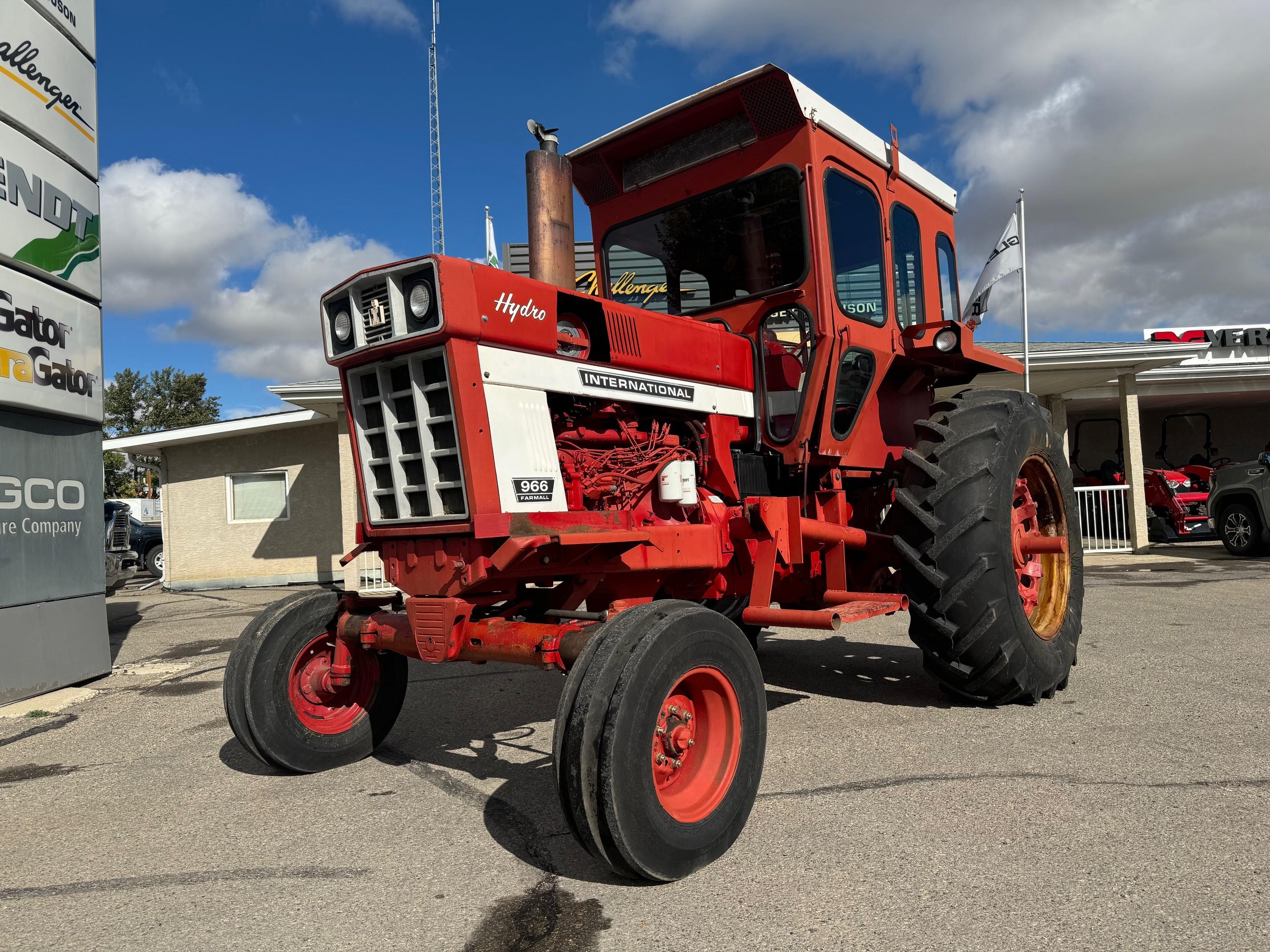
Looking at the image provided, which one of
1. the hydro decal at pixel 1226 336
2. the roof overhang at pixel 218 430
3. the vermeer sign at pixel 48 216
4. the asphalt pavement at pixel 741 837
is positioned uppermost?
the hydro decal at pixel 1226 336

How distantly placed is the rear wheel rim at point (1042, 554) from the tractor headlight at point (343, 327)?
12.2 ft

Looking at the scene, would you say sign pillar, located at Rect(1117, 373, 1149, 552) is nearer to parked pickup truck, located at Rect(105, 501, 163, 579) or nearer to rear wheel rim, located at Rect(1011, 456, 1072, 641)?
rear wheel rim, located at Rect(1011, 456, 1072, 641)

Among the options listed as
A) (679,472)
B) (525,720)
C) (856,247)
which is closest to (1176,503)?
(856,247)

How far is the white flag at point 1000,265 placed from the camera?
1072 centimetres

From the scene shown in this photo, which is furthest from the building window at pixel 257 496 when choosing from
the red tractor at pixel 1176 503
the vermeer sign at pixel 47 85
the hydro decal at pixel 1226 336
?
the hydro decal at pixel 1226 336

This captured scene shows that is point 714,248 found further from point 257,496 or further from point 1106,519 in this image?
point 257,496

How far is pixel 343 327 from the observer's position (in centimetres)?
367

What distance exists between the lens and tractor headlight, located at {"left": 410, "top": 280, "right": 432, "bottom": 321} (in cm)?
331

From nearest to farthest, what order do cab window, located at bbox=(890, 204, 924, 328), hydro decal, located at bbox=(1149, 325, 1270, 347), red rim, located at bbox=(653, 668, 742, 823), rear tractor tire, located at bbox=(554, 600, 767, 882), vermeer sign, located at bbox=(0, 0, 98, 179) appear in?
rear tractor tire, located at bbox=(554, 600, 767, 882) → red rim, located at bbox=(653, 668, 742, 823) → cab window, located at bbox=(890, 204, 924, 328) → vermeer sign, located at bbox=(0, 0, 98, 179) → hydro decal, located at bbox=(1149, 325, 1270, 347)

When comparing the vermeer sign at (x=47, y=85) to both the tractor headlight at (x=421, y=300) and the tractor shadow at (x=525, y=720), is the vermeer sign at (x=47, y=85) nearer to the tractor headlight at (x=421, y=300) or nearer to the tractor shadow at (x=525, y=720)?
the tractor shadow at (x=525, y=720)

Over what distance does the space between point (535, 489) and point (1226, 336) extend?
851 inches

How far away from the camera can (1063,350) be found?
46.4 feet

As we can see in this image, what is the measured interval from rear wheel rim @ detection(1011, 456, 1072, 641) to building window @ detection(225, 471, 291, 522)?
43.5 ft

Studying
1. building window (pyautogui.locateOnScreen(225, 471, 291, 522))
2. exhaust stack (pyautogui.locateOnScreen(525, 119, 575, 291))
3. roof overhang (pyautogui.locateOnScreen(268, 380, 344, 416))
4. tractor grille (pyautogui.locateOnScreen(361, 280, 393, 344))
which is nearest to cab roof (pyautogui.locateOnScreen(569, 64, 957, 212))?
exhaust stack (pyautogui.locateOnScreen(525, 119, 575, 291))
